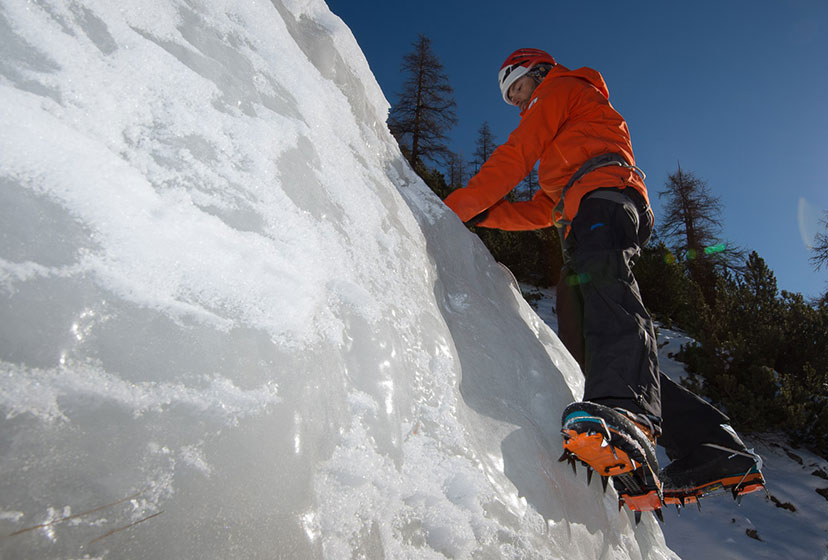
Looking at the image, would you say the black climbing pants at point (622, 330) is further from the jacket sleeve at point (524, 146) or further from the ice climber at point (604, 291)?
the jacket sleeve at point (524, 146)

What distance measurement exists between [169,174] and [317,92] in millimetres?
834

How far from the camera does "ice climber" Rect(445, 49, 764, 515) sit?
142cm

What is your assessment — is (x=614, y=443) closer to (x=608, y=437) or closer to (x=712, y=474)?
(x=608, y=437)

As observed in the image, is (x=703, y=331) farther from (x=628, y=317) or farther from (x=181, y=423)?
(x=181, y=423)

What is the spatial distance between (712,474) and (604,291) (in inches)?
33.1

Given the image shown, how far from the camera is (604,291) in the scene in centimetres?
163

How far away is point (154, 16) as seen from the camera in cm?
103

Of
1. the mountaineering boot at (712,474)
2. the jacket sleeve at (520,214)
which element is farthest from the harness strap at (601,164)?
the mountaineering boot at (712,474)

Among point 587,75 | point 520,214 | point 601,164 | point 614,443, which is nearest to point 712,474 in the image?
point 614,443

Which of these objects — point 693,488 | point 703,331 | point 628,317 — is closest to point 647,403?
point 628,317

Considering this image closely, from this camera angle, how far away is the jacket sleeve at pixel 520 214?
7.91 feet

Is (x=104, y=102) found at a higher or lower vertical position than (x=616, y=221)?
lower

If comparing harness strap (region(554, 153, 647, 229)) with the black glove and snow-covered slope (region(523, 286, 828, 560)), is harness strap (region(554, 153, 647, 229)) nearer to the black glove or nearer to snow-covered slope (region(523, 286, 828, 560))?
the black glove

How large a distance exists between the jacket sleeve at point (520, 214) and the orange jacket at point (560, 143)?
233 mm
